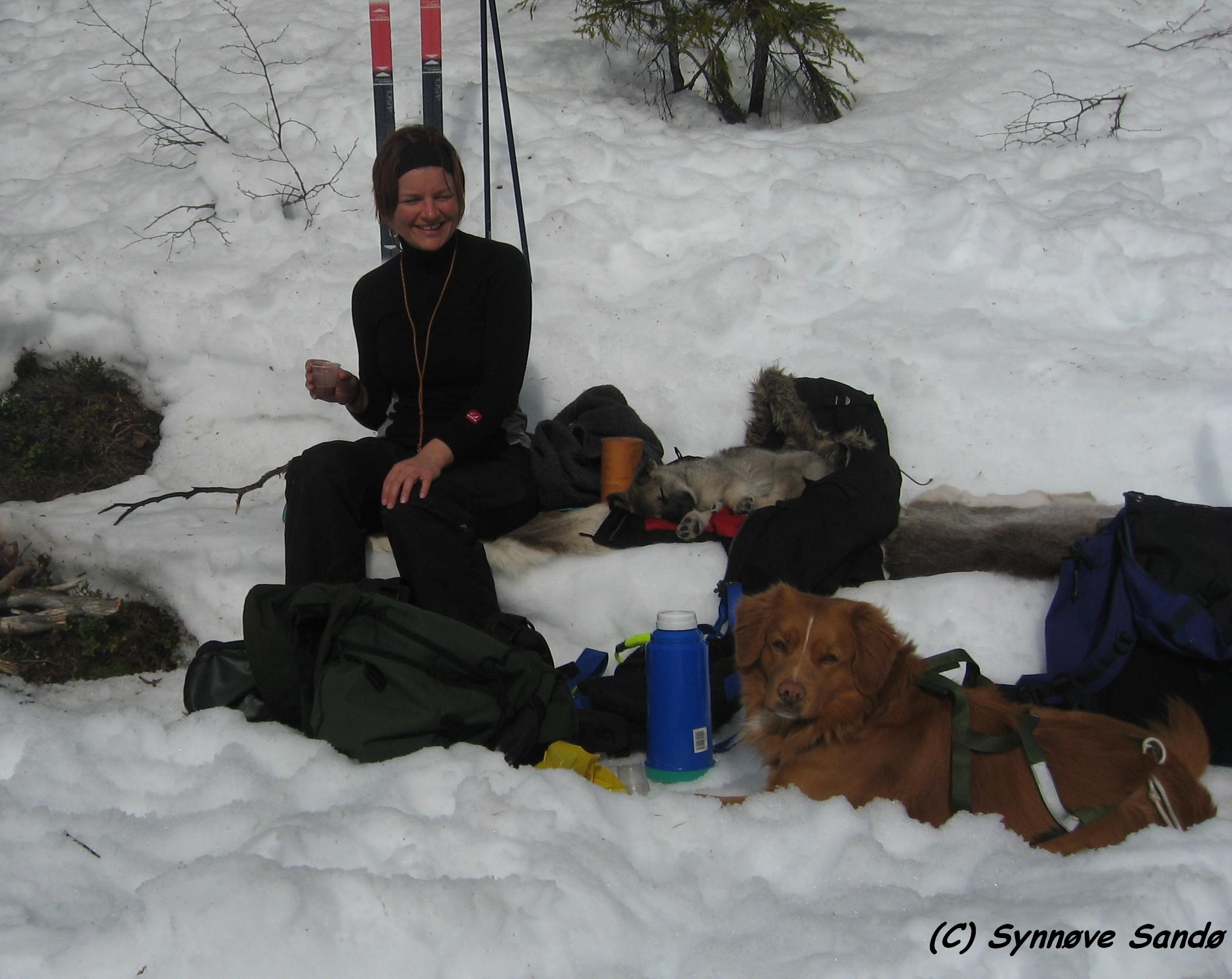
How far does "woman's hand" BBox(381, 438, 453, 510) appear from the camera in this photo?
379cm

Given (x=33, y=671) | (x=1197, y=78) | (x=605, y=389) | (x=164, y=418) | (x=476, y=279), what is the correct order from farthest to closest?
1. (x=1197, y=78)
2. (x=164, y=418)
3. (x=605, y=389)
4. (x=476, y=279)
5. (x=33, y=671)

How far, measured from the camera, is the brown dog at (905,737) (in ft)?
8.60

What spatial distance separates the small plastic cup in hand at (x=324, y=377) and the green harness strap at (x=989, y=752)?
2618 millimetres

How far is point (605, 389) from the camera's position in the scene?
495cm

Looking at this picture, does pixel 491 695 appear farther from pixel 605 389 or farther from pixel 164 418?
pixel 164 418

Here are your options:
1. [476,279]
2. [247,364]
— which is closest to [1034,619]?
[476,279]

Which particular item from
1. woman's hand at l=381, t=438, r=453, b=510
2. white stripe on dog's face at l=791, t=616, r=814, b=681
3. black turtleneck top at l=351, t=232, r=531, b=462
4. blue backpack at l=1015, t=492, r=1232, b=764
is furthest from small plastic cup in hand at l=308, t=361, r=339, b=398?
blue backpack at l=1015, t=492, r=1232, b=764

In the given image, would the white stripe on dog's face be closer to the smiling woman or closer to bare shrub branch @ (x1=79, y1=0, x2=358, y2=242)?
the smiling woman

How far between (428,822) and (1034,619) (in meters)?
2.37

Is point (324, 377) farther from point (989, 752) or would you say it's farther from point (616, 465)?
point (989, 752)

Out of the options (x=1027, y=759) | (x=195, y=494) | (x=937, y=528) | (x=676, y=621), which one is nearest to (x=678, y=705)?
(x=676, y=621)

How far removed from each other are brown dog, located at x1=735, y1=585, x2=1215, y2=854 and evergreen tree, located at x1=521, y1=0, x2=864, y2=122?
5.40m

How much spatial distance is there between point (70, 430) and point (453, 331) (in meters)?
2.40

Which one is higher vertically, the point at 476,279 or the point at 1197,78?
the point at 1197,78
